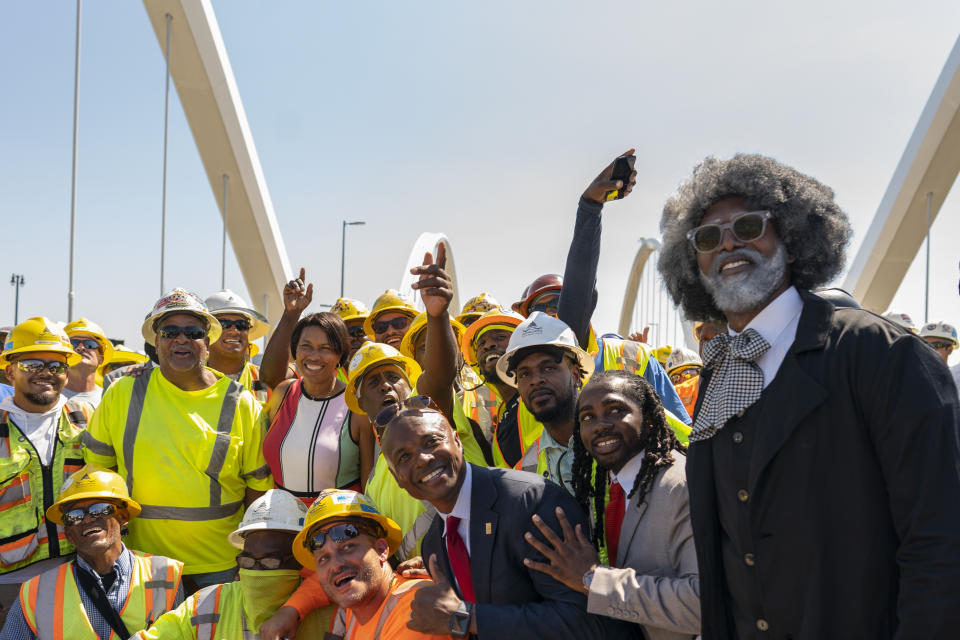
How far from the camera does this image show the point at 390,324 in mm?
5703

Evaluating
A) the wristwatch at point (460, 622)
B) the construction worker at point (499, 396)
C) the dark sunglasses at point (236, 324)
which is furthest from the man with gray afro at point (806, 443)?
the dark sunglasses at point (236, 324)

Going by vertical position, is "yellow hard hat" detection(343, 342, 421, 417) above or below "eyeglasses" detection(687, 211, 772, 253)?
below

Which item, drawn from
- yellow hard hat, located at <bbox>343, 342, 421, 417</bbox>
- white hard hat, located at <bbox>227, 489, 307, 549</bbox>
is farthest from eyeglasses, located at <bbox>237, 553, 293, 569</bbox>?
yellow hard hat, located at <bbox>343, 342, 421, 417</bbox>

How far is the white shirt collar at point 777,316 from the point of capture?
2.20 meters

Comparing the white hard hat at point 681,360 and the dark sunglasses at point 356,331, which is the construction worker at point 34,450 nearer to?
the dark sunglasses at point 356,331

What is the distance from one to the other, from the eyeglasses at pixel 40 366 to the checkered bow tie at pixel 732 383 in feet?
13.1

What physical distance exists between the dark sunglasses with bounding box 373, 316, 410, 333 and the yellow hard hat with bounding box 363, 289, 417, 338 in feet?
0.19

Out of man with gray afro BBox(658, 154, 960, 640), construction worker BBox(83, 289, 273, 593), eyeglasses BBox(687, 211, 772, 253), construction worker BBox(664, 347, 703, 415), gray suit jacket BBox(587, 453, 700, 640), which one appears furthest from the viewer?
construction worker BBox(664, 347, 703, 415)

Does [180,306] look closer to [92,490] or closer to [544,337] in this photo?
[92,490]

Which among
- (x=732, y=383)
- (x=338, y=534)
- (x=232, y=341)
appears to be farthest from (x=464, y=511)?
(x=232, y=341)

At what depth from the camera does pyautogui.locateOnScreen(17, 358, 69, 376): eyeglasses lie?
4.73 meters

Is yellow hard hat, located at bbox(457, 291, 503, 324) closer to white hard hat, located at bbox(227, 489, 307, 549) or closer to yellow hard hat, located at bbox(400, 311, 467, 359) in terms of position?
yellow hard hat, located at bbox(400, 311, 467, 359)

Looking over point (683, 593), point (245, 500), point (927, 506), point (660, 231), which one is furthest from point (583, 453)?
point (245, 500)

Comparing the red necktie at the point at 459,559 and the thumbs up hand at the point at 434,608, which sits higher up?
the red necktie at the point at 459,559
